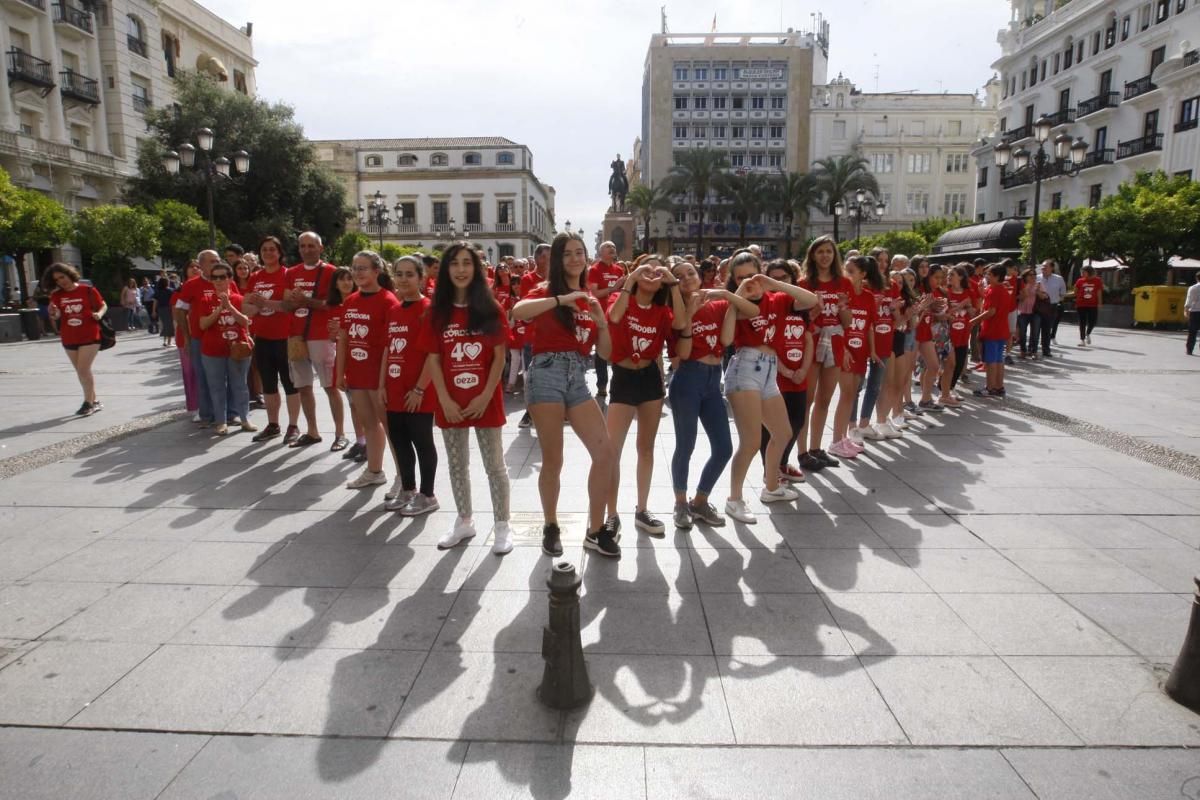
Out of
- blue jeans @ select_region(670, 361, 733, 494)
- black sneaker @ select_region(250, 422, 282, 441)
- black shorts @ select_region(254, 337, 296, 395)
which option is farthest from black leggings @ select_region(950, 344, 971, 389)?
black sneaker @ select_region(250, 422, 282, 441)

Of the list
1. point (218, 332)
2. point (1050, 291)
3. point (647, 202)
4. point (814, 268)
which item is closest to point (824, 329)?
point (814, 268)

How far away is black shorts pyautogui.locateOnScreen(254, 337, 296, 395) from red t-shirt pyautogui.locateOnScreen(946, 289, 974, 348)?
750cm

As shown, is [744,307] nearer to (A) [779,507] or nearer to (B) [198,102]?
(A) [779,507]

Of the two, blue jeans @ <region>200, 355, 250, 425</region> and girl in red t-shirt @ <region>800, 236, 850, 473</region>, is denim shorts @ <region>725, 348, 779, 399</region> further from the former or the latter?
blue jeans @ <region>200, 355, 250, 425</region>

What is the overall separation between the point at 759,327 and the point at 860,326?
192 centimetres

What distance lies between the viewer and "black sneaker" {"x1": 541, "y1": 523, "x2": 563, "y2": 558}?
14.1 feet

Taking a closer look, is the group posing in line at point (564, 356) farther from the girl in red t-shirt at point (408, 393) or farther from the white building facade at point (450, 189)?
the white building facade at point (450, 189)

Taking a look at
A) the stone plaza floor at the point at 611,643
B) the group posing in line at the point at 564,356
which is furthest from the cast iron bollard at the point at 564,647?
the group posing in line at the point at 564,356

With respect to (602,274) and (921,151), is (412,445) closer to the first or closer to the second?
(602,274)

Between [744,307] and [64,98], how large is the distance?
36493mm

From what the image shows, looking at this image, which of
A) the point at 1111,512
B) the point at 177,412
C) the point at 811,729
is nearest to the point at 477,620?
the point at 811,729

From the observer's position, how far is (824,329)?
614 centimetres

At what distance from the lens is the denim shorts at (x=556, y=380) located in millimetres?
4062

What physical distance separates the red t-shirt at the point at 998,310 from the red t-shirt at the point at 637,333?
709 cm
